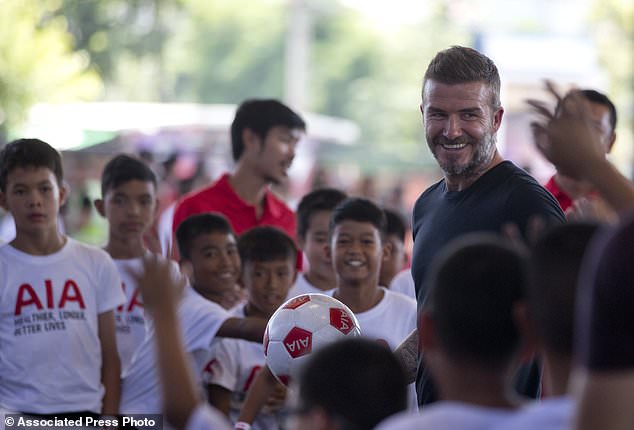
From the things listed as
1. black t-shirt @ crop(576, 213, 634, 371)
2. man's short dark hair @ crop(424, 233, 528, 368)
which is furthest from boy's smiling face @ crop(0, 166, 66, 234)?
black t-shirt @ crop(576, 213, 634, 371)

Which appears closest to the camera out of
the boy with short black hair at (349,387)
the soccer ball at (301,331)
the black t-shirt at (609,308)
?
the black t-shirt at (609,308)

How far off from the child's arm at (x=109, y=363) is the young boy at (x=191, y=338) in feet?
1.18

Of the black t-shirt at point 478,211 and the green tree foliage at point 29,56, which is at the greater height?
the green tree foliage at point 29,56

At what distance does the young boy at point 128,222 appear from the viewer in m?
6.41

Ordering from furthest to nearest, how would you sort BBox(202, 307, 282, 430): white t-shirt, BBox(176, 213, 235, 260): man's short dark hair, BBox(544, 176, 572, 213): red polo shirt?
BBox(544, 176, 572, 213): red polo shirt < BBox(176, 213, 235, 260): man's short dark hair < BBox(202, 307, 282, 430): white t-shirt

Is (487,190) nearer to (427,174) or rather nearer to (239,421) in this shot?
(239,421)

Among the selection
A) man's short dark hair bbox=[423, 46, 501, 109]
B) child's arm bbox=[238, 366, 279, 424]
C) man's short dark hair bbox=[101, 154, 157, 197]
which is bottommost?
child's arm bbox=[238, 366, 279, 424]

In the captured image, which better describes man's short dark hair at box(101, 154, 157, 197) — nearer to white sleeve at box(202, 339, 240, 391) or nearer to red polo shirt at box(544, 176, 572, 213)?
white sleeve at box(202, 339, 240, 391)

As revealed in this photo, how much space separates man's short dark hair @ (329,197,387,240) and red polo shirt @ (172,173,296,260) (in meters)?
1.06

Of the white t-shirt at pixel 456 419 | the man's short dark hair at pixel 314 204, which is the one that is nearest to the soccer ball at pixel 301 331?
the white t-shirt at pixel 456 419

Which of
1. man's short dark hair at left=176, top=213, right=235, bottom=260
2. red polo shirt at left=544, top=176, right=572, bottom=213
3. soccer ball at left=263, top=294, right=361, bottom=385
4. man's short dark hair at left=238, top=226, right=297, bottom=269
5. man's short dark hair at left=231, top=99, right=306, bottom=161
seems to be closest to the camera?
soccer ball at left=263, top=294, right=361, bottom=385

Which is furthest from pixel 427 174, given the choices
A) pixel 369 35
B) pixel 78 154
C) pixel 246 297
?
pixel 246 297

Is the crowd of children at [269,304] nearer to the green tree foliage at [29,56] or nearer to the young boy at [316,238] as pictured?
the young boy at [316,238]

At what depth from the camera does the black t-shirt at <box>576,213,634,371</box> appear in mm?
2457
